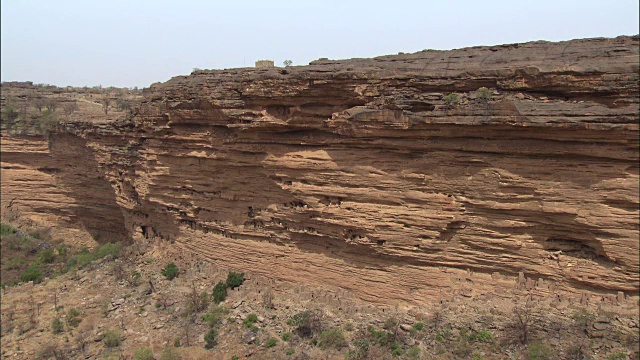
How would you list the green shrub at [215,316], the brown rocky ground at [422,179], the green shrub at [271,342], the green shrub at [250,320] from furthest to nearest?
the green shrub at [215,316] < the green shrub at [250,320] < the green shrub at [271,342] < the brown rocky ground at [422,179]

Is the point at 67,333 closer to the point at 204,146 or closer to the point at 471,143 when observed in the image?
the point at 204,146

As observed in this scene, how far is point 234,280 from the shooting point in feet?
43.3

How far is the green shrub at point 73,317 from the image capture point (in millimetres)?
12820

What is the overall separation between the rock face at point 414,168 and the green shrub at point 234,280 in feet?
1.46

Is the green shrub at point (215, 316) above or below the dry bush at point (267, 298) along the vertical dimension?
below

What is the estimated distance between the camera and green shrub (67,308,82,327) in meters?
12.8

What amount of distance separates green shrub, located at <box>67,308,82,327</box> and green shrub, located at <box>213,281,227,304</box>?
381 centimetres

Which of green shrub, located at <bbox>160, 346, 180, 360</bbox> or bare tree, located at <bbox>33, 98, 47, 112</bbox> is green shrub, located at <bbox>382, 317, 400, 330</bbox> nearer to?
green shrub, located at <bbox>160, 346, 180, 360</bbox>

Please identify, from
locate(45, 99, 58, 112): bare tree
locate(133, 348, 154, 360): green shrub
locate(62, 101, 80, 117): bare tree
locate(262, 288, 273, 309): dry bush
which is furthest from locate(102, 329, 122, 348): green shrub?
locate(45, 99, 58, 112): bare tree

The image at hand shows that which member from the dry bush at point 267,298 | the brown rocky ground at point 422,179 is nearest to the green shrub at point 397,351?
the brown rocky ground at point 422,179

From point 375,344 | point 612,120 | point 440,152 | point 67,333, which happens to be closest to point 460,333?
point 375,344

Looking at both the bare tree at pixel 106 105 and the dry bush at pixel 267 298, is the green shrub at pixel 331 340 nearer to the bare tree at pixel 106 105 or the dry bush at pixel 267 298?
the dry bush at pixel 267 298

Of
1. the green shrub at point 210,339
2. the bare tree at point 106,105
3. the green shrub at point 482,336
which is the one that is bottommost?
the green shrub at point 210,339

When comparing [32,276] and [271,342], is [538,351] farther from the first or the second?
[32,276]
